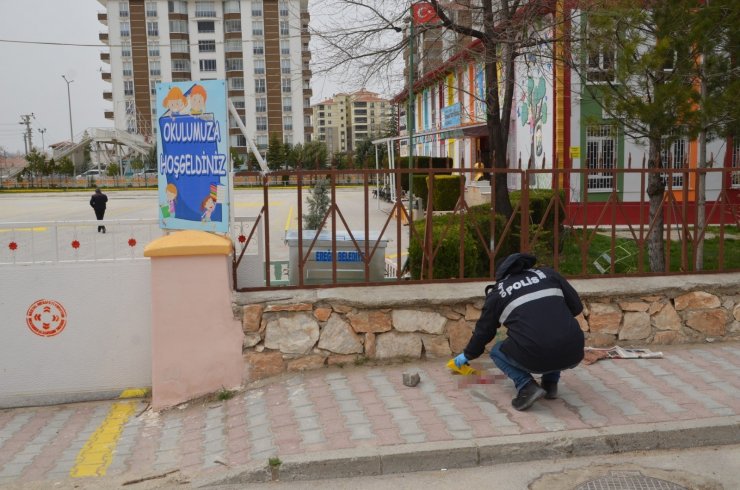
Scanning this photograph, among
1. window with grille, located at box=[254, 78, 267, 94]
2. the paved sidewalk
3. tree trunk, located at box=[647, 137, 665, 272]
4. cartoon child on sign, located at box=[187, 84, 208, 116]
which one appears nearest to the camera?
the paved sidewalk

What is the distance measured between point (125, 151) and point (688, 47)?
73922 mm

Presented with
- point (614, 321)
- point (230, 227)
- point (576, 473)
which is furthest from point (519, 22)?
point (576, 473)

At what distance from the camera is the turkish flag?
9.78m

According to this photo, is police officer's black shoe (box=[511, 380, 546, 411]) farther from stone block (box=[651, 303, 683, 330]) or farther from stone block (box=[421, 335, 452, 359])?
stone block (box=[651, 303, 683, 330])

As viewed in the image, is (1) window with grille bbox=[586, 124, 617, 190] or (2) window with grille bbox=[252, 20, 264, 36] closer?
(1) window with grille bbox=[586, 124, 617, 190]

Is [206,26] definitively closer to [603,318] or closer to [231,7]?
[231,7]

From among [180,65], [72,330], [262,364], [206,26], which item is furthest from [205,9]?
[262,364]

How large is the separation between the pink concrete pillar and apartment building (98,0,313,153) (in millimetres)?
74323

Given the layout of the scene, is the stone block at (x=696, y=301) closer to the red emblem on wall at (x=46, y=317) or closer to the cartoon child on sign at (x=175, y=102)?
the cartoon child on sign at (x=175, y=102)

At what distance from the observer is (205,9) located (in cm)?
8062

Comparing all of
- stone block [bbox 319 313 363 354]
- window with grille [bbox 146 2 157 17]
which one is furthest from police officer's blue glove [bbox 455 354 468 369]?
window with grille [bbox 146 2 157 17]

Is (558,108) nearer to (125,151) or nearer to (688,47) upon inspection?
(688,47)

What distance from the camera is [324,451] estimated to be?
4.33 metres

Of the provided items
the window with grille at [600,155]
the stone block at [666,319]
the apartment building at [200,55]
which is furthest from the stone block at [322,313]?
the apartment building at [200,55]
